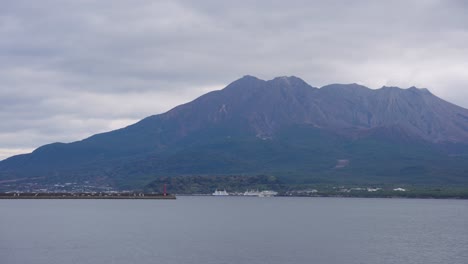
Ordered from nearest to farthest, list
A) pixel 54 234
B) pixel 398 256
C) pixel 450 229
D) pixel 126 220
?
pixel 398 256 → pixel 54 234 → pixel 450 229 → pixel 126 220

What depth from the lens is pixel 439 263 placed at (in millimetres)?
59312

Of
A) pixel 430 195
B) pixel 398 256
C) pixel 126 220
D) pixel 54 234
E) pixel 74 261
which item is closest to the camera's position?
pixel 74 261

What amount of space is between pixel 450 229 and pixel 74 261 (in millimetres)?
55511

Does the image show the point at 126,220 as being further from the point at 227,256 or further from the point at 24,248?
the point at 227,256

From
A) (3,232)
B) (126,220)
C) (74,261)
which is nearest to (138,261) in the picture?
(74,261)

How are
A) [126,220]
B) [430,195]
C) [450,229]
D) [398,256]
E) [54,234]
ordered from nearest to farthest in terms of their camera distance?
[398,256] → [54,234] → [450,229] → [126,220] → [430,195]

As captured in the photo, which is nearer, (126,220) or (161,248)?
(161,248)

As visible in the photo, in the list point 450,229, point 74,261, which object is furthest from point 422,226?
point 74,261

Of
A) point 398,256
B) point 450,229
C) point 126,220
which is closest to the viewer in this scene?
point 398,256

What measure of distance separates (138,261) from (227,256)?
8203mm

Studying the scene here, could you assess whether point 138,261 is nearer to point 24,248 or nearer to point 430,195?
point 24,248

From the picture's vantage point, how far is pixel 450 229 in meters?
93.2

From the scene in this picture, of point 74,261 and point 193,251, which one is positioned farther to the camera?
point 193,251

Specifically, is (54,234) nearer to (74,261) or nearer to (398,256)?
(74,261)
